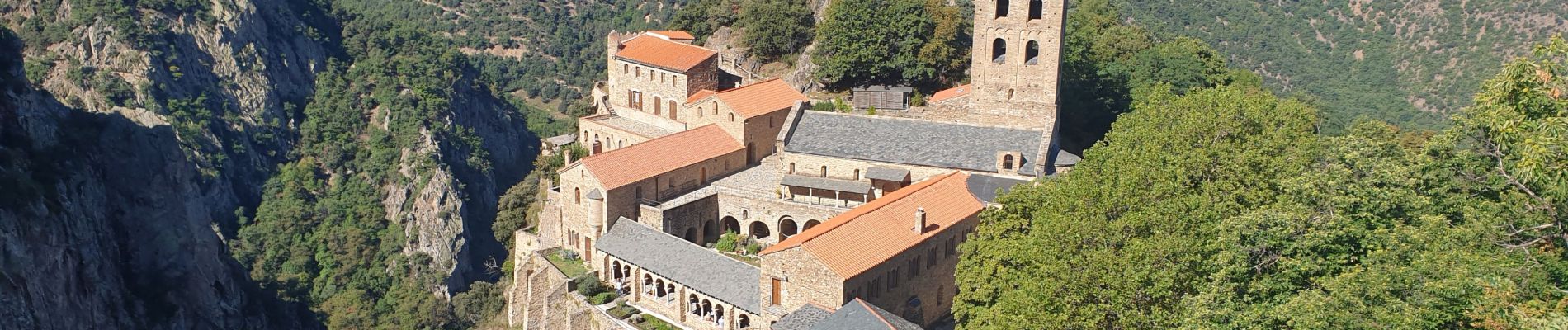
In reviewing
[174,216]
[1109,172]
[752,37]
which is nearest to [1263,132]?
[1109,172]

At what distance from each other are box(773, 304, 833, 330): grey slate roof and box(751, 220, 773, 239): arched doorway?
1421 cm

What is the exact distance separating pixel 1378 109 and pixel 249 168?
91.2 metres

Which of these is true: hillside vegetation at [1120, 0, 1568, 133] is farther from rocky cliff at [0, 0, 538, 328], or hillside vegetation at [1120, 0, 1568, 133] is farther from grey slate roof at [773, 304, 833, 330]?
rocky cliff at [0, 0, 538, 328]

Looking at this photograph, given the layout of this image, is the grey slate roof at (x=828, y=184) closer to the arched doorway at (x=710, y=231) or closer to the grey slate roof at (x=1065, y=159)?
the arched doorway at (x=710, y=231)

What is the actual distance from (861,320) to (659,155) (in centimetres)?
2084

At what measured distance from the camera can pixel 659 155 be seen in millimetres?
59719

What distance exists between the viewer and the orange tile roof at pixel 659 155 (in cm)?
5670

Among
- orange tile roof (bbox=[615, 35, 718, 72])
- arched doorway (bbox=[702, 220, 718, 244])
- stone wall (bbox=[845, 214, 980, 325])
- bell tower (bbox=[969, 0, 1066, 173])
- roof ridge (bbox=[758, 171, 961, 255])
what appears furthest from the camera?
orange tile roof (bbox=[615, 35, 718, 72])

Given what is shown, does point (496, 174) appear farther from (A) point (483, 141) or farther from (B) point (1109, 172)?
(B) point (1109, 172)

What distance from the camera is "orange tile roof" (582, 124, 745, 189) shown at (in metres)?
56.7

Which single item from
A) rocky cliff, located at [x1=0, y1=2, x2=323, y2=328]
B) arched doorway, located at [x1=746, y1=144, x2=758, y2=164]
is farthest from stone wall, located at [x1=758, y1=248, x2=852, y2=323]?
rocky cliff, located at [x1=0, y1=2, x2=323, y2=328]

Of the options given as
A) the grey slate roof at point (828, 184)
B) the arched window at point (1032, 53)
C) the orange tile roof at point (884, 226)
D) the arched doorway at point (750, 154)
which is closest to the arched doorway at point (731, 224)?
the grey slate roof at point (828, 184)

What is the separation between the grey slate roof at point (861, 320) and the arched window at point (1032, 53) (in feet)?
74.3

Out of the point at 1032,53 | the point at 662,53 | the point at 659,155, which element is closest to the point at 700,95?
the point at 662,53
